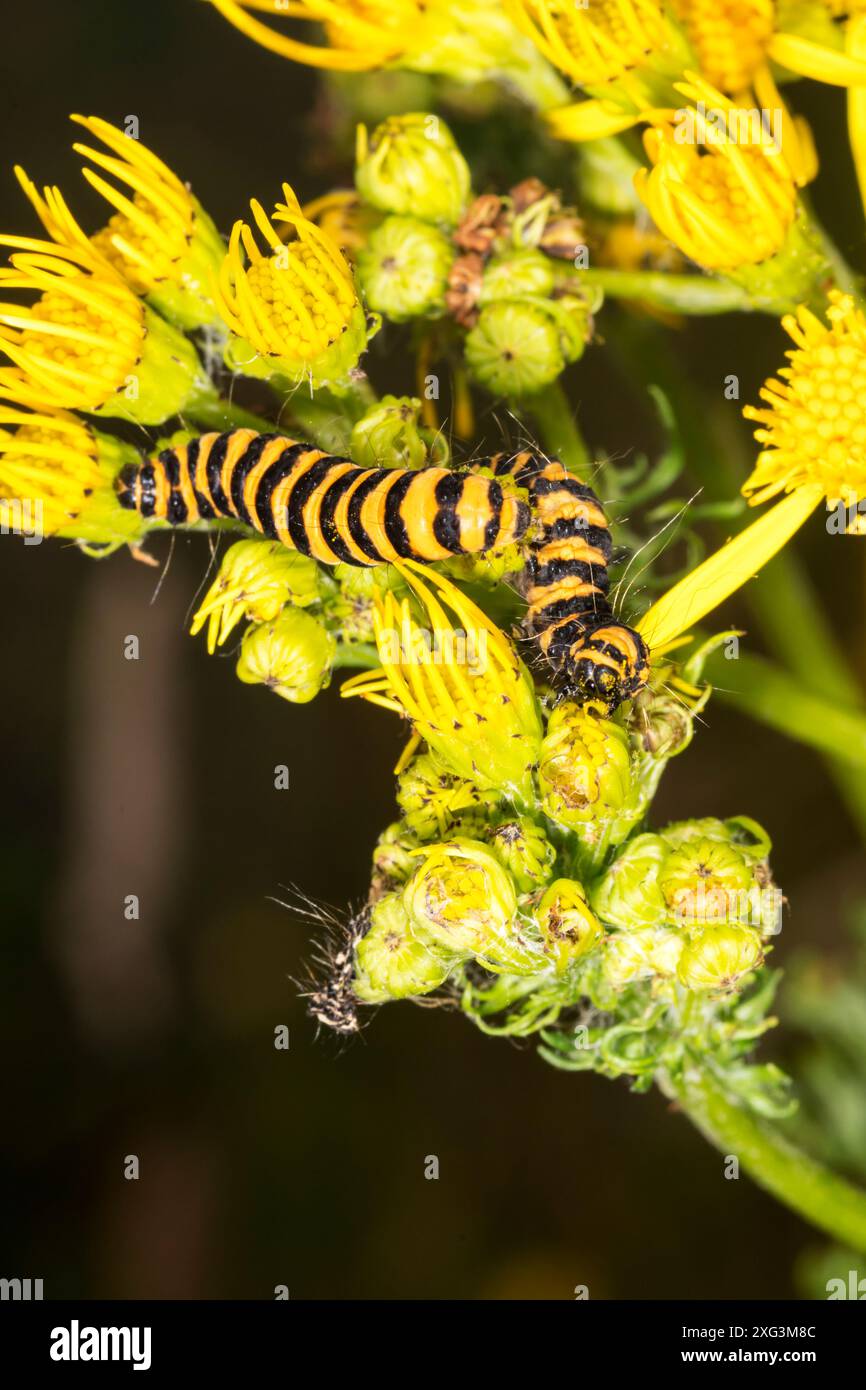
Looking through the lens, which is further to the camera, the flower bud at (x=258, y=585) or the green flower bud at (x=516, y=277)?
the green flower bud at (x=516, y=277)

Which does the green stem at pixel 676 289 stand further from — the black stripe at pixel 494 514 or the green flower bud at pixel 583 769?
the green flower bud at pixel 583 769

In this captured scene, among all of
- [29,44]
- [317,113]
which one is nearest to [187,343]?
[317,113]

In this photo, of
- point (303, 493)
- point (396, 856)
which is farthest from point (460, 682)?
point (303, 493)

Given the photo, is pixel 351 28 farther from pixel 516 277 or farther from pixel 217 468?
pixel 217 468

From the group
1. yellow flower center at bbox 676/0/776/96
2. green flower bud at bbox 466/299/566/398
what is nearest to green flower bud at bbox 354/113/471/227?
green flower bud at bbox 466/299/566/398

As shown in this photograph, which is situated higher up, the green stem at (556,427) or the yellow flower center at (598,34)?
the yellow flower center at (598,34)

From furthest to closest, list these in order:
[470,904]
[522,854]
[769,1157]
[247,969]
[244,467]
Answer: [247,969], [769,1157], [244,467], [522,854], [470,904]

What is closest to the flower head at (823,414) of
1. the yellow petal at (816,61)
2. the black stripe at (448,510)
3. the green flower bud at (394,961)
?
the yellow petal at (816,61)
